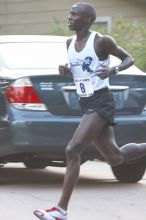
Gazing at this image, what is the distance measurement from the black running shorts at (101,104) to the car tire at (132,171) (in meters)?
2.45

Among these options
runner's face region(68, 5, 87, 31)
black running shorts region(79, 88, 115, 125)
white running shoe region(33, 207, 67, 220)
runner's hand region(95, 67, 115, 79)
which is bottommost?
white running shoe region(33, 207, 67, 220)

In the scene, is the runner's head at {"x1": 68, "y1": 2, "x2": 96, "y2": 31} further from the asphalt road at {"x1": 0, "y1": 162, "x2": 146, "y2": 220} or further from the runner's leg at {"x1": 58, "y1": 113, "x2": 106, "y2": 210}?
the asphalt road at {"x1": 0, "y1": 162, "x2": 146, "y2": 220}

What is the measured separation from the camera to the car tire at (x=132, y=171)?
8.85 meters

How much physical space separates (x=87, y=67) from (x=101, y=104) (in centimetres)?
33

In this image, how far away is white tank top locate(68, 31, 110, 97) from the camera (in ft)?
20.9

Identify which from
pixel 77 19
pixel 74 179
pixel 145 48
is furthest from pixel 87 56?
pixel 145 48

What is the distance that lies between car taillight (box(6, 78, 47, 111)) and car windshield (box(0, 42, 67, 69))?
0.39 metres

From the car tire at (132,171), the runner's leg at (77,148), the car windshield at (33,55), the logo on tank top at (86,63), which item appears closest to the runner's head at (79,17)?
the logo on tank top at (86,63)

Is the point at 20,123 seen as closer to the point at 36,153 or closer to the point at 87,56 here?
the point at 36,153

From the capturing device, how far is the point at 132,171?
888 cm

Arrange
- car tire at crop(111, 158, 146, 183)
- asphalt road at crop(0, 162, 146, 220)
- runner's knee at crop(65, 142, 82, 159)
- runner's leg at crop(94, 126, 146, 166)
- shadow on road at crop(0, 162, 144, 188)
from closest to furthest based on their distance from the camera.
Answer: runner's knee at crop(65, 142, 82, 159), runner's leg at crop(94, 126, 146, 166), asphalt road at crop(0, 162, 146, 220), shadow on road at crop(0, 162, 144, 188), car tire at crop(111, 158, 146, 183)

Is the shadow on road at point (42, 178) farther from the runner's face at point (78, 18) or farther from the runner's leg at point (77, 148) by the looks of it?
the runner's face at point (78, 18)

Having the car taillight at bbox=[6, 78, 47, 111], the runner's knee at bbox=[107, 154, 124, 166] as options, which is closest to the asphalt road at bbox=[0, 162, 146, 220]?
the runner's knee at bbox=[107, 154, 124, 166]

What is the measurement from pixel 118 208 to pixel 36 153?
1.21 meters
